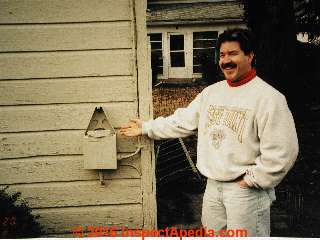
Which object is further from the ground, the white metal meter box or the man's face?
the man's face

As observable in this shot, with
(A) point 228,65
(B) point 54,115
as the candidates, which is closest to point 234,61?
(A) point 228,65

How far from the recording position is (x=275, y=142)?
223cm

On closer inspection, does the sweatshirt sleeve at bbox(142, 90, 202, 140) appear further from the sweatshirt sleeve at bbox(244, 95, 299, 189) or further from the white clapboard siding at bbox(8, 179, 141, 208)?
the sweatshirt sleeve at bbox(244, 95, 299, 189)

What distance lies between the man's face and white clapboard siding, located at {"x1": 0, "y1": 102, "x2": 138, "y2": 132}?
0.81 meters

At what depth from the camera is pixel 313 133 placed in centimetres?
886

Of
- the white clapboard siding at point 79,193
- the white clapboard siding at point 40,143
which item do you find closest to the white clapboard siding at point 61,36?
the white clapboard siding at point 40,143

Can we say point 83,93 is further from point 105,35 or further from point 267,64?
point 267,64

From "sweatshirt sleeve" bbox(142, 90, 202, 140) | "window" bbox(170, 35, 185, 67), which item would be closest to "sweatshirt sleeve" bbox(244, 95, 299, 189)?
"sweatshirt sleeve" bbox(142, 90, 202, 140)

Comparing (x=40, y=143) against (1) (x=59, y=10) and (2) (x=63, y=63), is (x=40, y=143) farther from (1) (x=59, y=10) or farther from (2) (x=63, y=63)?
(1) (x=59, y=10)

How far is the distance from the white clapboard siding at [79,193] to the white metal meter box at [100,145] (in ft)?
0.71

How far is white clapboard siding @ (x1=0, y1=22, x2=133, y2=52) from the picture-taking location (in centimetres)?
270

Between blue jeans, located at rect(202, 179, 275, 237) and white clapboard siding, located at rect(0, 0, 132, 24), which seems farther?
white clapboard siding, located at rect(0, 0, 132, 24)

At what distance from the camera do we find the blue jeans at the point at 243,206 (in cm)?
239

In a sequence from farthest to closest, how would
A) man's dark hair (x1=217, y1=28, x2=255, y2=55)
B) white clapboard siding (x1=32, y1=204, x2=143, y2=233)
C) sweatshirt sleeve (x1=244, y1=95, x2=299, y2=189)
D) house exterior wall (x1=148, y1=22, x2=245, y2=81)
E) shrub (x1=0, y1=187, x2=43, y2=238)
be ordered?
house exterior wall (x1=148, y1=22, x2=245, y2=81)
white clapboard siding (x1=32, y1=204, x2=143, y2=233)
shrub (x1=0, y1=187, x2=43, y2=238)
man's dark hair (x1=217, y1=28, x2=255, y2=55)
sweatshirt sleeve (x1=244, y1=95, x2=299, y2=189)
